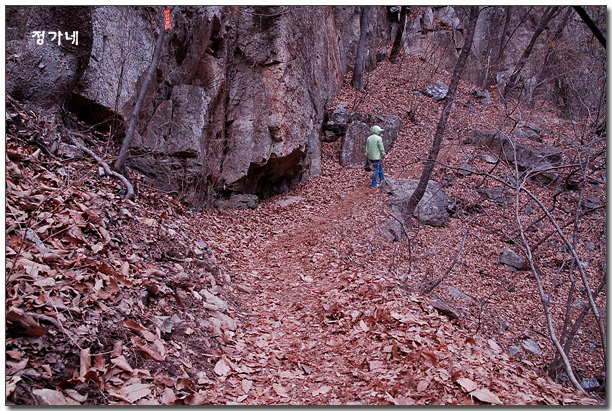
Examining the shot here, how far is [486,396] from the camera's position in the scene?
8.63ft

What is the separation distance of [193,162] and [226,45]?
3.52 m

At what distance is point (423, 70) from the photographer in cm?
1627

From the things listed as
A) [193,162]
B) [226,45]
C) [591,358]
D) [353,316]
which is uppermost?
[226,45]

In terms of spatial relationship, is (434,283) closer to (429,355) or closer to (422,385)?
(429,355)

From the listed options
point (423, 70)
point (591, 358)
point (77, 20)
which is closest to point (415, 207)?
point (591, 358)

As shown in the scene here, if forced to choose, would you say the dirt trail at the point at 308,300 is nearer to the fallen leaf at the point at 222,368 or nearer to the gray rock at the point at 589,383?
the fallen leaf at the point at 222,368

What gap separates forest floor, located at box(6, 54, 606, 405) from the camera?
244cm

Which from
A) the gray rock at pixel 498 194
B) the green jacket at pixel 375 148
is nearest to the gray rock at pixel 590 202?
the gray rock at pixel 498 194

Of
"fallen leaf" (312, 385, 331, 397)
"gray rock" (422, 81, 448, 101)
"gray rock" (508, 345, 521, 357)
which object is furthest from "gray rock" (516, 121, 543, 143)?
"fallen leaf" (312, 385, 331, 397)

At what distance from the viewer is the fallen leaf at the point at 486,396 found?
259cm

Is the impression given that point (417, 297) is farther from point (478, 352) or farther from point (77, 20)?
point (77, 20)

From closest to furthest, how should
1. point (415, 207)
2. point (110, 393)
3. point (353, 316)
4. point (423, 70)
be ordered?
1. point (110, 393)
2. point (353, 316)
3. point (415, 207)
4. point (423, 70)

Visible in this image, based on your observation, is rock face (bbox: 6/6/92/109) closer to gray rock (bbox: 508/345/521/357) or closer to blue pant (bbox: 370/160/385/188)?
blue pant (bbox: 370/160/385/188)

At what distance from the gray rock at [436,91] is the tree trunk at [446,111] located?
7.12m
